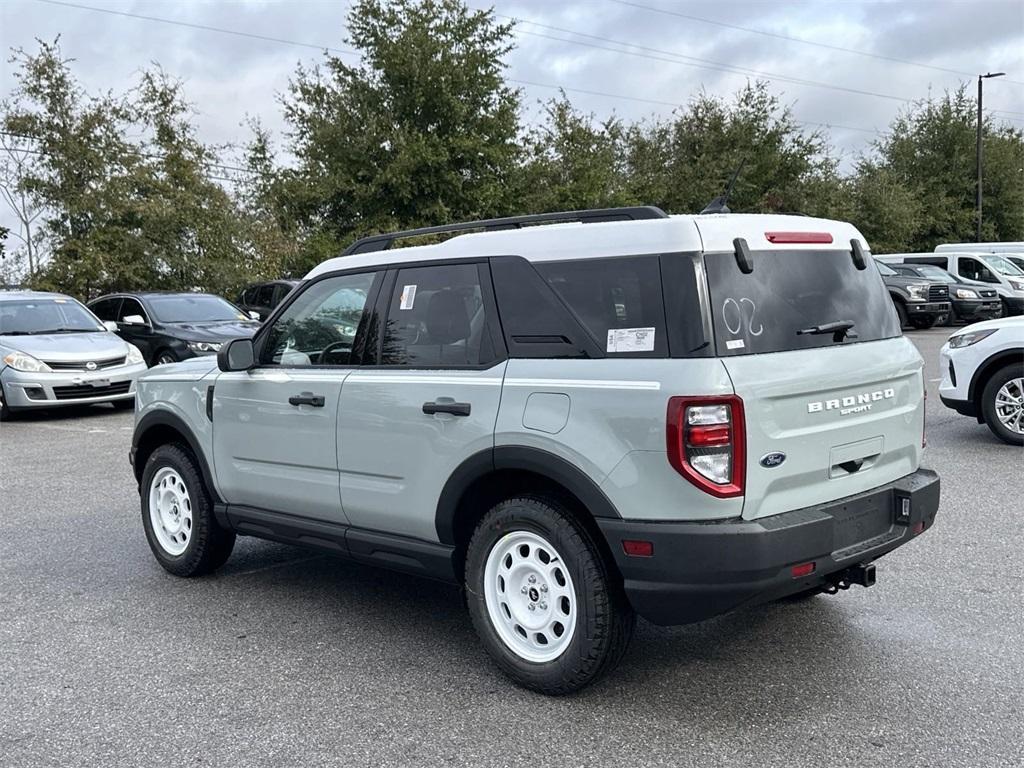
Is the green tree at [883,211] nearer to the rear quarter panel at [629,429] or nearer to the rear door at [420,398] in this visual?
the rear door at [420,398]

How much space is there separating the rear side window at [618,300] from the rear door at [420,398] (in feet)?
1.27

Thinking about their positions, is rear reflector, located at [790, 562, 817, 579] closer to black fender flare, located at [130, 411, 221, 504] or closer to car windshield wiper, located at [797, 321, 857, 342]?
car windshield wiper, located at [797, 321, 857, 342]

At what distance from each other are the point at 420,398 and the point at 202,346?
36.0 ft

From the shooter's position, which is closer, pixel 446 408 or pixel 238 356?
→ pixel 446 408

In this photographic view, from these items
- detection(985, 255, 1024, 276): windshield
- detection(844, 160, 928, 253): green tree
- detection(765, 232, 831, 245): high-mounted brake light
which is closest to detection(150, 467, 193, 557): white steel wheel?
detection(765, 232, 831, 245): high-mounted brake light

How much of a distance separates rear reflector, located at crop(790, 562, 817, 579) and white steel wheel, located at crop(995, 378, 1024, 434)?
6.47 meters

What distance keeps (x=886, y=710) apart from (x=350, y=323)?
9.43ft

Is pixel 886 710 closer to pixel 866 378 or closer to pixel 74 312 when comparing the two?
pixel 866 378

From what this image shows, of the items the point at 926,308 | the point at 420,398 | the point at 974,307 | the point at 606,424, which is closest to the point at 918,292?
Result: the point at 926,308

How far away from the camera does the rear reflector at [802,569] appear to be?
142 inches

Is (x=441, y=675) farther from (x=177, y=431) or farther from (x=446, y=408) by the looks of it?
(x=177, y=431)

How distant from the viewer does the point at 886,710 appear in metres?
3.71

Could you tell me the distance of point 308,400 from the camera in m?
4.80

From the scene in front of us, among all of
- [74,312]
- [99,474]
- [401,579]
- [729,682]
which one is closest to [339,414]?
[401,579]
